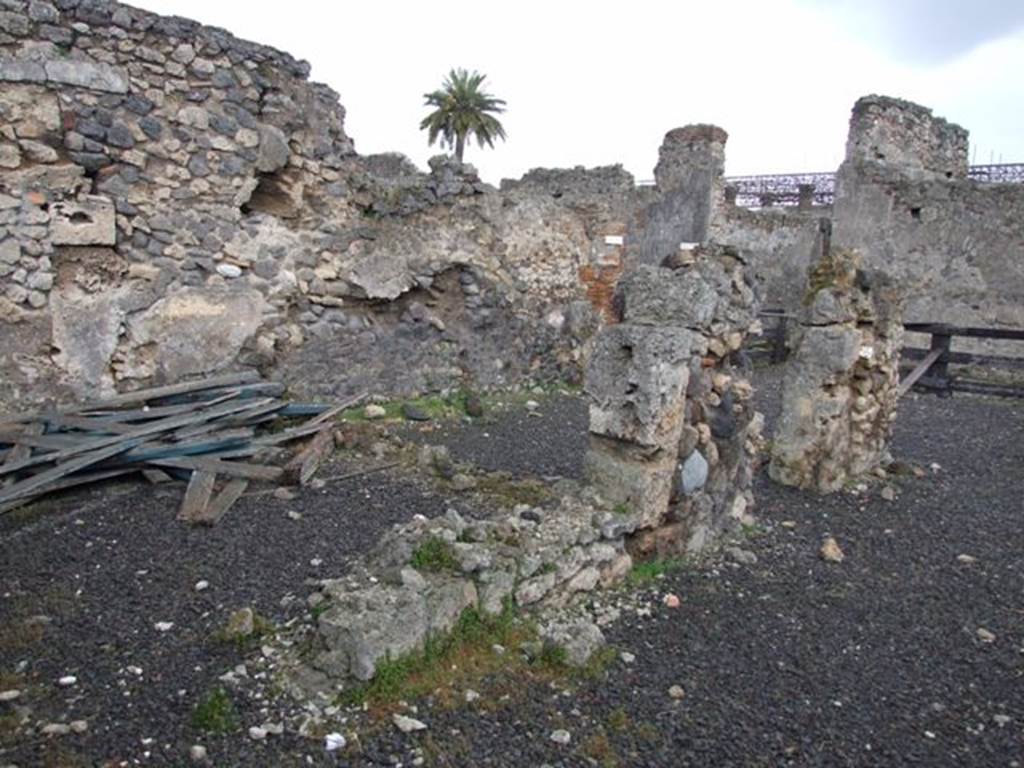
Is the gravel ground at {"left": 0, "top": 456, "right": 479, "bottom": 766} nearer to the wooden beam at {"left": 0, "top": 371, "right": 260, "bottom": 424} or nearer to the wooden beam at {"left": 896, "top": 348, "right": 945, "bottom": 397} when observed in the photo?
the wooden beam at {"left": 0, "top": 371, "right": 260, "bottom": 424}

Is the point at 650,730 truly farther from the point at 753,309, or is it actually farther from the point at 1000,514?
the point at 1000,514

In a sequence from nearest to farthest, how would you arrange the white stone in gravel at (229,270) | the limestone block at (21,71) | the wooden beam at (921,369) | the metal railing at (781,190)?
1. the limestone block at (21,71)
2. the white stone in gravel at (229,270)
3. the wooden beam at (921,369)
4. the metal railing at (781,190)

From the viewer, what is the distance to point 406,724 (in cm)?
300

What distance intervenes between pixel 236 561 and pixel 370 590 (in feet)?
4.30

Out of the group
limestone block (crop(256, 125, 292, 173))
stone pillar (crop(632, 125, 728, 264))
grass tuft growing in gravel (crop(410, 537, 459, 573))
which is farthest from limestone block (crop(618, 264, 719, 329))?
stone pillar (crop(632, 125, 728, 264))

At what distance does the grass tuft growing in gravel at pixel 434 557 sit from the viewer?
12.5 ft

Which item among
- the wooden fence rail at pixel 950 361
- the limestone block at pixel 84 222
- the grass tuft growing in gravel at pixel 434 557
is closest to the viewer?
the grass tuft growing in gravel at pixel 434 557

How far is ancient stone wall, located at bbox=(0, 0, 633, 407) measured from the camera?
6.57 metres

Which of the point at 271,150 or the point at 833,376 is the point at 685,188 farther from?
the point at 271,150

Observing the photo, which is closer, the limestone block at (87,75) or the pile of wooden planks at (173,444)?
the pile of wooden planks at (173,444)

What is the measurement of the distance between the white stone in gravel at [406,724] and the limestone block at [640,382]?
2336 mm

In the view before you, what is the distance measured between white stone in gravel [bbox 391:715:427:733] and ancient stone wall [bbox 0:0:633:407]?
5349mm

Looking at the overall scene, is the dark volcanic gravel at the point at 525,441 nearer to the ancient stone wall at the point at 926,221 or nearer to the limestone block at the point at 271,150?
the limestone block at the point at 271,150

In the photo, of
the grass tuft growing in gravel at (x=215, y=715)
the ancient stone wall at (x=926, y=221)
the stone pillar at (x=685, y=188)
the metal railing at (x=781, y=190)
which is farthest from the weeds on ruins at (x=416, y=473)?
the metal railing at (x=781, y=190)
